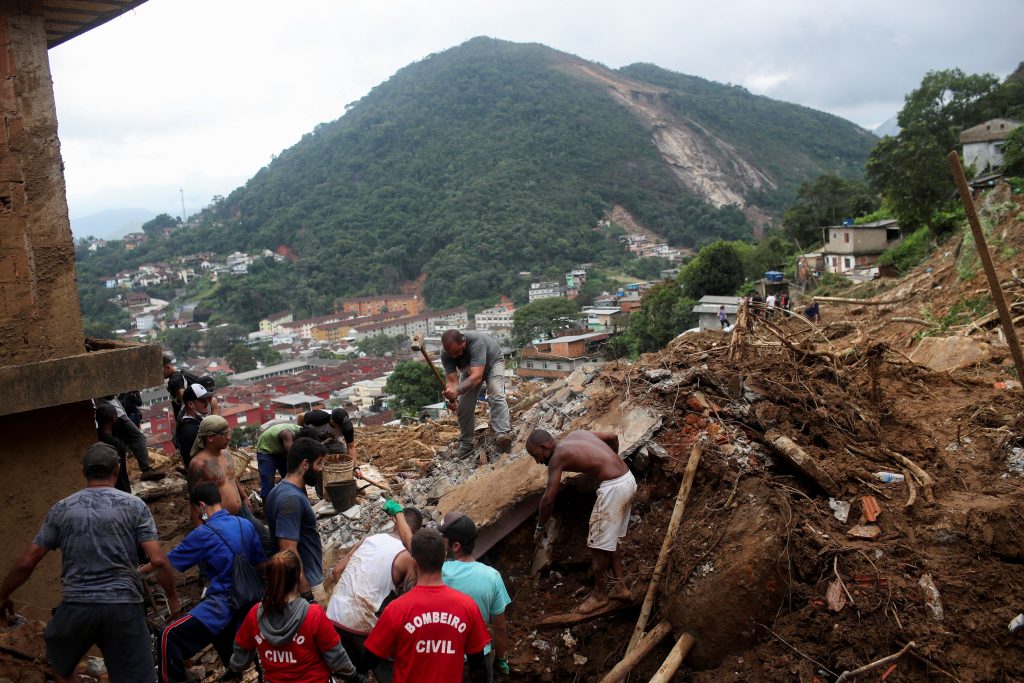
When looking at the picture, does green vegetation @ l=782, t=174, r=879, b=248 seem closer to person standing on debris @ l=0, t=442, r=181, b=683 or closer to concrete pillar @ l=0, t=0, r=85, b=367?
concrete pillar @ l=0, t=0, r=85, b=367

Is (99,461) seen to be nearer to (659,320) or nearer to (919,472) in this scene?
(919,472)

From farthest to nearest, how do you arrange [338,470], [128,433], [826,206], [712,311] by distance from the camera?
[826,206]
[712,311]
[128,433]
[338,470]

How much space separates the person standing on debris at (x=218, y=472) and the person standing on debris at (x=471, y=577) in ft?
3.74

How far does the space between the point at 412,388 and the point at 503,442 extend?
→ 77.3 feet

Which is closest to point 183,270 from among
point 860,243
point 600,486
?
point 860,243

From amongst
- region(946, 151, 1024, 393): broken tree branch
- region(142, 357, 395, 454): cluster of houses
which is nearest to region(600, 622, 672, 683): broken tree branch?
region(946, 151, 1024, 393): broken tree branch

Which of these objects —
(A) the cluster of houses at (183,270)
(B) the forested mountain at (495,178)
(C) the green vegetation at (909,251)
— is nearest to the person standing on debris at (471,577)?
(C) the green vegetation at (909,251)

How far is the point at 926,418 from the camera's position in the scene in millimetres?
6324

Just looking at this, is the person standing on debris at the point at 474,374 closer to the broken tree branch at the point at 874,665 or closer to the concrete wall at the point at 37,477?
the concrete wall at the point at 37,477

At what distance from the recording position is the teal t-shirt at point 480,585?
10.9 ft

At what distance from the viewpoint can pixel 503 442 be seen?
22.0ft

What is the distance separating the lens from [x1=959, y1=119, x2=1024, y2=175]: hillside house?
30594mm

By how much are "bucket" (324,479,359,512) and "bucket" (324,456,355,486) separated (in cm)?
3

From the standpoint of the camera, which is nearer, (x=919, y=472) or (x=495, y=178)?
(x=919, y=472)
